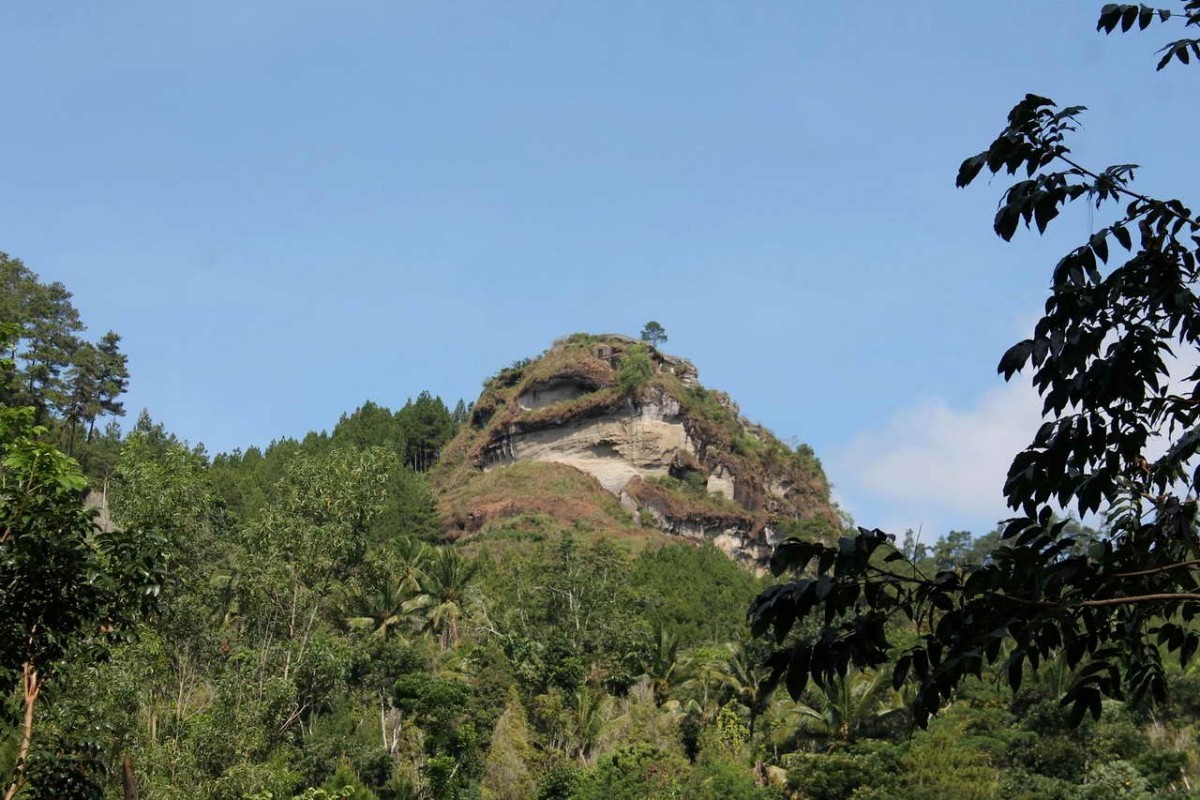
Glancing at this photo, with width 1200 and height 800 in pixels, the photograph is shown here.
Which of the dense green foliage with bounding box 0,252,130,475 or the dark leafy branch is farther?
the dense green foliage with bounding box 0,252,130,475

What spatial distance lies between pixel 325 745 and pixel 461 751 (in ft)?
12.8

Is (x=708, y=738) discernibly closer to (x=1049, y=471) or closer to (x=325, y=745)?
(x=325, y=745)

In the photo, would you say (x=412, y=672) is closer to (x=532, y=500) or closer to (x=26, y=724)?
(x=532, y=500)

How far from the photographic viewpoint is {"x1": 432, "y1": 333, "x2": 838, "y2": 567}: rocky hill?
65.8 m

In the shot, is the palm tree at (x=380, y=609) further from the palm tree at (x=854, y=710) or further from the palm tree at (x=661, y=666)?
the palm tree at (x=854, y=710)

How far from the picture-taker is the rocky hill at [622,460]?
65750 mm

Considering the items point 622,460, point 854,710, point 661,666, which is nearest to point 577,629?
point 661,666

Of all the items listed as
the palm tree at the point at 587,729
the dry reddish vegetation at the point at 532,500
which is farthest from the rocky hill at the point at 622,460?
the palm tree at the point at 587,729

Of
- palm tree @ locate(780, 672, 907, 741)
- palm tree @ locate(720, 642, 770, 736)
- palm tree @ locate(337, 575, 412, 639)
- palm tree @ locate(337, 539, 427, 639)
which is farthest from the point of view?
palm tree @ locate(337, 575, 412, 639)

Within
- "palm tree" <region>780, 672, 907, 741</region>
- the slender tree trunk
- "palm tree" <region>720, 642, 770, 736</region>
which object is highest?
"palm tree" <region>720, 642, 770, 736</region>

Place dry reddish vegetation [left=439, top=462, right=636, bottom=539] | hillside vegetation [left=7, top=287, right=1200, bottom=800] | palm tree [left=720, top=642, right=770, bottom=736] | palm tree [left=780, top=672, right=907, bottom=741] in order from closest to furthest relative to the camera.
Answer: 1. hillside vegetation [left=7, top=287, right=1200, bottom=800]
2. palm tree [left=780, top=672, right=907, bottom=741]
3. palm tree [left=720, top=642, right=770, bottom=736]
4. dry reddish vegetation [left=439, top=462, right=636, bottom=539]

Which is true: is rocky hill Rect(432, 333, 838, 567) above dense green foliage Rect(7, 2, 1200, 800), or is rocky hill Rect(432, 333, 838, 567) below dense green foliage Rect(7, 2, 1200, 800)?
above

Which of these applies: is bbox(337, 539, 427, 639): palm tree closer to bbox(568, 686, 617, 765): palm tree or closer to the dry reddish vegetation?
bbox(568, 686, 617, 765): palm tree

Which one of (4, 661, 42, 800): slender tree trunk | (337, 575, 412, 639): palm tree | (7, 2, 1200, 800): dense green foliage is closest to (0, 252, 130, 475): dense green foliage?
(7, 2, 1200, 800): dense green foliage
